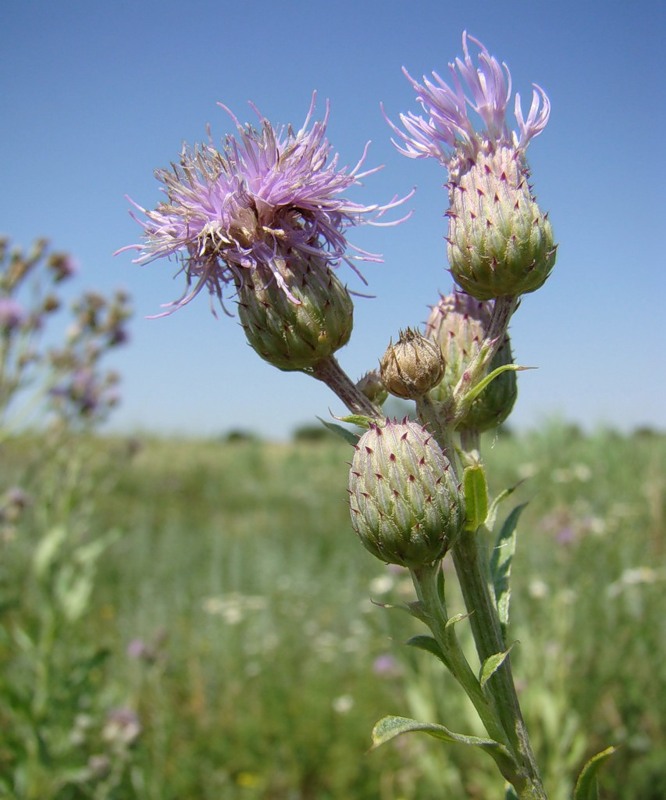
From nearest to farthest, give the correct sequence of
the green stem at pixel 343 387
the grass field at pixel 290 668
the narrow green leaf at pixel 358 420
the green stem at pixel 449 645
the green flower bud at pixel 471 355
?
the green stem at pixel 449 645
the narrow green leaf at pixel 358 420
the green stem at pixel 343 387
the green flower bud at pixel 471 355
the grass field at pixel 290 668

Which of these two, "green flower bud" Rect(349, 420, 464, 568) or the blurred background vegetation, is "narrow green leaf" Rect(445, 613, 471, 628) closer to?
"green flower bud" Rect(349, 420, 464, 568)

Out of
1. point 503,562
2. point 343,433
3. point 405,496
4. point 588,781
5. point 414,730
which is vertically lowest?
point 588,781

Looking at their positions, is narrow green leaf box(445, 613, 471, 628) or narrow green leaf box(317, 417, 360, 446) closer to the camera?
narrow green leaf box(445, 613, 471, 628)

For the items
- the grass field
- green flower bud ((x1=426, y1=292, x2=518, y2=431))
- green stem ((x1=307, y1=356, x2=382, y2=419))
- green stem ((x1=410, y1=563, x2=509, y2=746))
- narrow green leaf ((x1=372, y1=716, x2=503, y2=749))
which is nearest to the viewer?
narrow green leaf ((x1=372, y1=716, x2=503, y2=749))

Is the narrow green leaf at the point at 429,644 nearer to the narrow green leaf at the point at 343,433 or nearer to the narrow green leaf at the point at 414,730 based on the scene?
the narrow green leaf at the point at 414,730

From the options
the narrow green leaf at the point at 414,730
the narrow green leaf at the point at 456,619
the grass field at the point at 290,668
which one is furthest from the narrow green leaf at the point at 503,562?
the grass field at the point at 290,668

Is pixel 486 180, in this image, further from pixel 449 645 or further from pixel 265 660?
pixel 265 660

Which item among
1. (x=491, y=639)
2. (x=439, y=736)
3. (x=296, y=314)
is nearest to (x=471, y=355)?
(x=296, y=314)

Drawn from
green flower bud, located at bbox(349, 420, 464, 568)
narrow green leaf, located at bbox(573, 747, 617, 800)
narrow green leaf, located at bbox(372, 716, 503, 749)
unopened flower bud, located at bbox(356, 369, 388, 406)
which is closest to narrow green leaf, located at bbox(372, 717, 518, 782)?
narrow green leaf, located at bbox(372, 716, 503, 749)
